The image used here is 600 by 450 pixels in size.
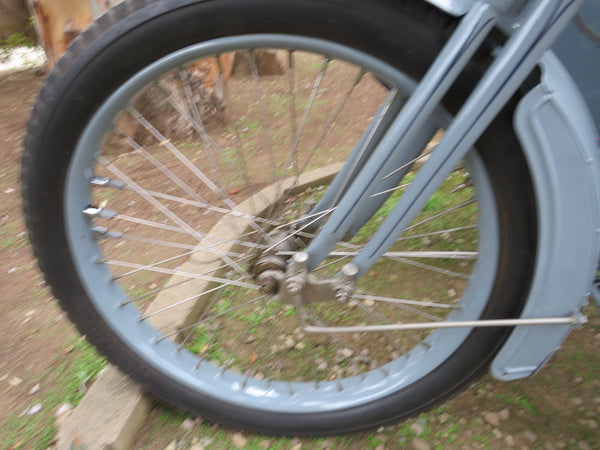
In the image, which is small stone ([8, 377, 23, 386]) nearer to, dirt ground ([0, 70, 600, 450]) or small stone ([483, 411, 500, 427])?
dirt ground ([0, 70, 600, 450])

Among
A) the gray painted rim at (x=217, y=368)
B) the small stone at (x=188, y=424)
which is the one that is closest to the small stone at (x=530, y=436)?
the gray painted rim at (x=217, y=368)

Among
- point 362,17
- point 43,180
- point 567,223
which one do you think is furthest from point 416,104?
point 43,180

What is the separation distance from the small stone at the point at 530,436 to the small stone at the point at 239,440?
34.5 inches

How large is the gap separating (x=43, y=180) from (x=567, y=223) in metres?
1.24

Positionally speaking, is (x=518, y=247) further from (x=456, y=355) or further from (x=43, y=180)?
(x=43, y=180)

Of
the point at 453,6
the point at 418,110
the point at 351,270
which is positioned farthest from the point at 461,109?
the point at 351,270

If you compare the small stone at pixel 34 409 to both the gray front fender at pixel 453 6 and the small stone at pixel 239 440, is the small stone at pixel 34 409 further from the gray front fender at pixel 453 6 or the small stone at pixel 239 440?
the gray front fender at pixel 453 6

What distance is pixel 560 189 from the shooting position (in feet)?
3.59

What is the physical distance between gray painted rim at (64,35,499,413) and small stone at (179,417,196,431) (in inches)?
8.6

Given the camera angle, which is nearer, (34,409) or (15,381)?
(34,409)

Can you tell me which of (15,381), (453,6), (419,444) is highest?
(453,6)

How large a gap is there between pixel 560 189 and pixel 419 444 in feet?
3.05

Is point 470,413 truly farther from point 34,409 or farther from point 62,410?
point 34,409

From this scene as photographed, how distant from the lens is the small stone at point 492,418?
1.61 meters
